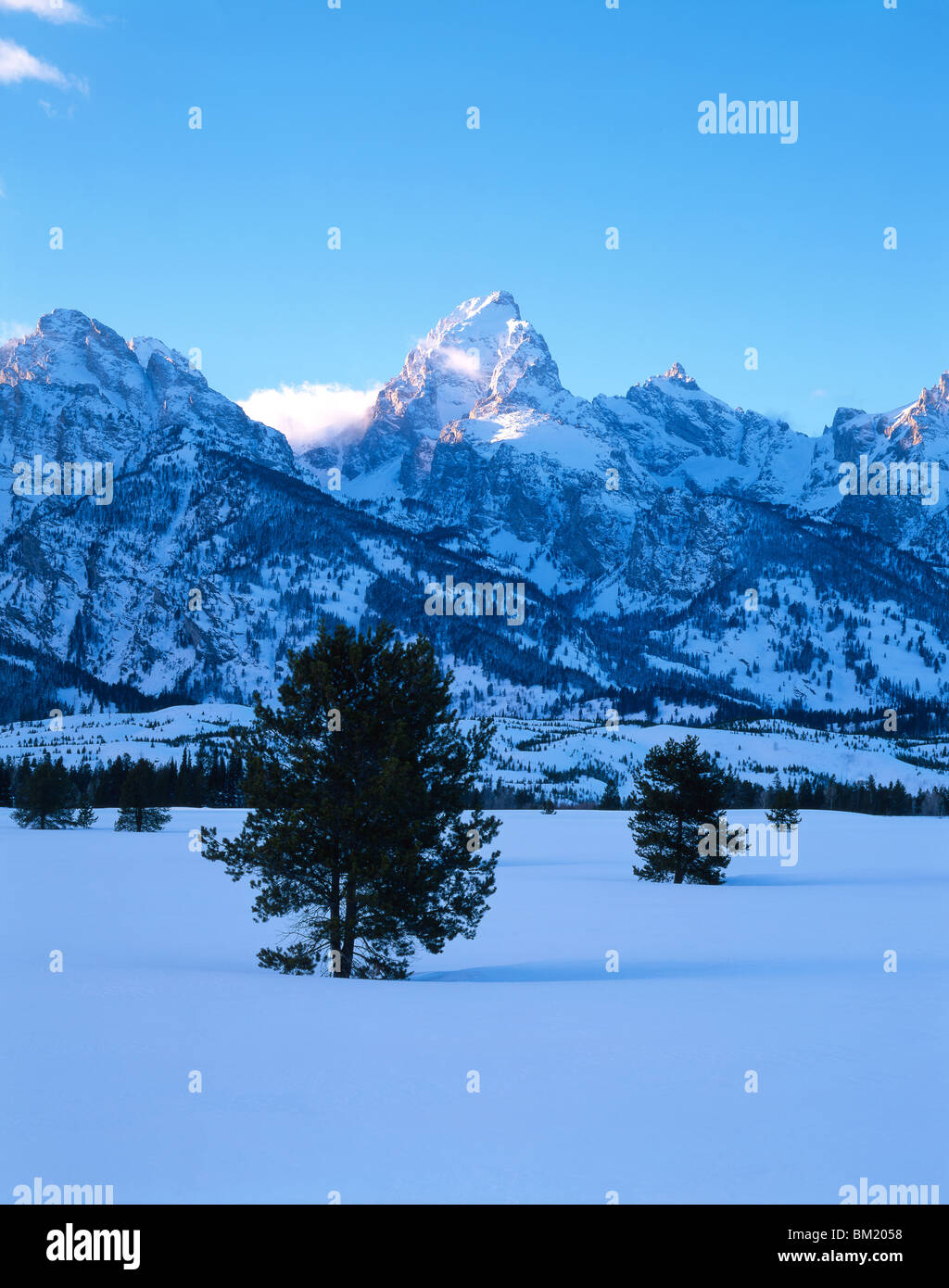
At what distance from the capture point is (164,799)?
135 meters

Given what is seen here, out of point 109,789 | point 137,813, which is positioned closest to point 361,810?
point 137,813

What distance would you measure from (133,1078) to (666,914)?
Result: 91.0 ft

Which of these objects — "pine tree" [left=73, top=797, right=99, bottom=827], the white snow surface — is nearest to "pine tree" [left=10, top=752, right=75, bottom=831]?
"pine tree" [left=73, top=797, right=99, bottom=827]

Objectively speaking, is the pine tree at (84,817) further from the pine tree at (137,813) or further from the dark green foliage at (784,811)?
the dark green foliage at (784,811)

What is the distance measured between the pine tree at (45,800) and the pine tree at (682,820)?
185ft

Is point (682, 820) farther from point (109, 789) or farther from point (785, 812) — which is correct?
point (109, 789)

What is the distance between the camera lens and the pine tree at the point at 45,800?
3260 inches

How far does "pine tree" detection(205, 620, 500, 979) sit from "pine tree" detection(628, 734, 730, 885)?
88.0ft

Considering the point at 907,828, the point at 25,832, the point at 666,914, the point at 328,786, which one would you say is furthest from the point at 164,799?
the point at 328,786

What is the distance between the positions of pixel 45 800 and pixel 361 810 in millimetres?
71335

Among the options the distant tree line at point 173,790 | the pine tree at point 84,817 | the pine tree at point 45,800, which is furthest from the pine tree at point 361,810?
the pine tree at point 84,817

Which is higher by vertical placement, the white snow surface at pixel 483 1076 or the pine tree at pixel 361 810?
the pine tree at pixel 361 810

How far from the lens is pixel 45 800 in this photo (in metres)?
83.3
